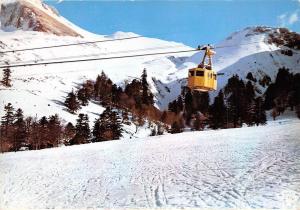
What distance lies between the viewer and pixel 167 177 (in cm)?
2206

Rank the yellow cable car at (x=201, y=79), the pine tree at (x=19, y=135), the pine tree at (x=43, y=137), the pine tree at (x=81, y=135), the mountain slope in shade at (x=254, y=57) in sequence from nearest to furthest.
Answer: the yellow cable car at (x=201, y=79) < the pine tree at (x=19, y=135) < the pine tree at (x=43, y=137) < the pine tree at (x=81, y=135) < the mountain slope in shade at (x=254, y=57)

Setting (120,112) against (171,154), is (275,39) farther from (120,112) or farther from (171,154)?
(171,154)

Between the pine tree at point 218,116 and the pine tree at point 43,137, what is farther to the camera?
the pine tree at point 218,116

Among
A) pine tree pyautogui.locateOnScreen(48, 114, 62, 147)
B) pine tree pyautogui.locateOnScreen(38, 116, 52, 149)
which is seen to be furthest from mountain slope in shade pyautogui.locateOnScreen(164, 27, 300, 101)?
pine tree pyautogui.locateOnScreen(38, 116, 52, 149)

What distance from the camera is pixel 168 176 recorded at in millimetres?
22281

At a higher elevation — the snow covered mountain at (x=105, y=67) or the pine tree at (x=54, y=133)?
the snow covered mountain at (x=105, y=67)

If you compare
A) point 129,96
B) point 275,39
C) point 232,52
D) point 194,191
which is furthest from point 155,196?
point 275,39

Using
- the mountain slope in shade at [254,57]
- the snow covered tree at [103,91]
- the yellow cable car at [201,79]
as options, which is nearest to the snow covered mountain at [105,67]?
the mountain slope in shade at [254,57]

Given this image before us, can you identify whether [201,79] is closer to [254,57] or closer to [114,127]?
[114,127]

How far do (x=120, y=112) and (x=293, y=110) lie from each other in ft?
103

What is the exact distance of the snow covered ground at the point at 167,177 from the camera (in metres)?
17.3

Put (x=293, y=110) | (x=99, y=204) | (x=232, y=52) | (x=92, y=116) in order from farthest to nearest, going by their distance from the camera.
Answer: (x=232, y=52)
(x=293, y=110)
(x=92, y=116)
(x=99, y=204)

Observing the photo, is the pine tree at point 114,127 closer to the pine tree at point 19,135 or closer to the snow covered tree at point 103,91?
the pine tree at point 19,135

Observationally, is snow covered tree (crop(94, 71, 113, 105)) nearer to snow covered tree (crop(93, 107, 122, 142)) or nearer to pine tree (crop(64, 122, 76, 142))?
snow covered tree (crop(93, 107, 122, 142))
